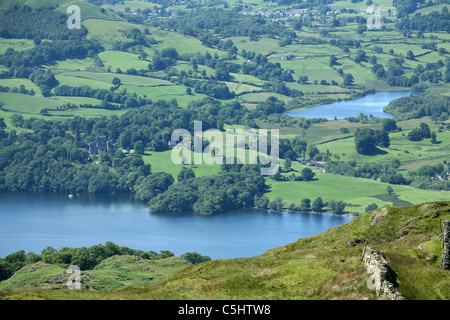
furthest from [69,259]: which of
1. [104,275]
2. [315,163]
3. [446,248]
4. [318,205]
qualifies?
[315,163]

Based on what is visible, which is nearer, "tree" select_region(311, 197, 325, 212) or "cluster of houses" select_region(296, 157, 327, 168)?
"tree" select_region(311, 197, 325, 212)

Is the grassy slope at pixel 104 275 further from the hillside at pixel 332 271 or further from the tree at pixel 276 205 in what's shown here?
the tree at pixel 276 205

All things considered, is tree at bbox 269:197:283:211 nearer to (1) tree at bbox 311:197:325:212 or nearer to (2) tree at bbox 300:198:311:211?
(2) tree at bbox 300:198:311:211

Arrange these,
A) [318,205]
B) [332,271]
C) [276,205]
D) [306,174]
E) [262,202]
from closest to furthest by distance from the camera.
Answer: [332,271] < [318,205] < [276,205] < [262,202] < [306,174]

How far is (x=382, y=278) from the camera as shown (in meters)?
38.2

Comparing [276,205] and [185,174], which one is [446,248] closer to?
[276,205]

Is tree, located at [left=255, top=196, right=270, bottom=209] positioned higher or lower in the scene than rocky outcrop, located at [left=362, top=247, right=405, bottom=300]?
lower

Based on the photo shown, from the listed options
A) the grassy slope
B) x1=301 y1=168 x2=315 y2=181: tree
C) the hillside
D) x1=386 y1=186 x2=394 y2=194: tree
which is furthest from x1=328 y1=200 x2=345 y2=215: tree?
the hillside

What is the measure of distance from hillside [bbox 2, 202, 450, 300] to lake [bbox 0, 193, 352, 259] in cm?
8029

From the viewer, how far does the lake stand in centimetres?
14600

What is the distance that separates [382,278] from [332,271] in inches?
245

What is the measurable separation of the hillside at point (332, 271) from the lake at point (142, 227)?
8029cm

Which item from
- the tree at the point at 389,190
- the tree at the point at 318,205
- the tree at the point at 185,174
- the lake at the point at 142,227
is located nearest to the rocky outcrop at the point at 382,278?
the lake at the point at 142,227
